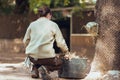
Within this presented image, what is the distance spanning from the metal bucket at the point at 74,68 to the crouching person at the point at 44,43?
42 centimetres

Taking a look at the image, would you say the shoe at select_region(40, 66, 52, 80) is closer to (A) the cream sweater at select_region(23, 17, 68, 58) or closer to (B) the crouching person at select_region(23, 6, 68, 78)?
(B) the crouching person at select_region(23, 6, 68, 78)

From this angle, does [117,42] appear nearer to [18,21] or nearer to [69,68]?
[69,68]

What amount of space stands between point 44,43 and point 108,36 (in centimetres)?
124

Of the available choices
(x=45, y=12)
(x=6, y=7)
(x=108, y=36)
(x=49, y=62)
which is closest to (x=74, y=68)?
(x=49, y=62)

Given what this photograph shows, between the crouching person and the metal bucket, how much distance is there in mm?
421

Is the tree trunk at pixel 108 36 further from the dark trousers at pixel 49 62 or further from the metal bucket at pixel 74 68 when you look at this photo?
the dark trousers at pixel 49 62

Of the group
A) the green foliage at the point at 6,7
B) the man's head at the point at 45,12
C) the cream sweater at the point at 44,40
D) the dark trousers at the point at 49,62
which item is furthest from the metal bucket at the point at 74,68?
the green foliage at the point at 6,7

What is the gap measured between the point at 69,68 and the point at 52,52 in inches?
29.9

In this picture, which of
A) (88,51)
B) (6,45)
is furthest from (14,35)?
(88,51)

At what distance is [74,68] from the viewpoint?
9.14 metres

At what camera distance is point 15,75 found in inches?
390

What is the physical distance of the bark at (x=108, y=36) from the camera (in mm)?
8602

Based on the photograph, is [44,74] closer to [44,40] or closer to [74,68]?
[44,40]

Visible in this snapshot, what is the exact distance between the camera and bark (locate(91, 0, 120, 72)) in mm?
8602
